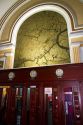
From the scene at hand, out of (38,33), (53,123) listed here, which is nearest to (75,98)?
(53,123)

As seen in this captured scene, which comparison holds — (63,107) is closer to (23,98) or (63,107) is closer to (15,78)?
(23,98)

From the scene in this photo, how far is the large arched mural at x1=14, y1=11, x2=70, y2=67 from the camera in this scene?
6020 millimetres

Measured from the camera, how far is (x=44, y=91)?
496cm

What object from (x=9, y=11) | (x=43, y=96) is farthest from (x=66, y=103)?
(x=9, y=11)

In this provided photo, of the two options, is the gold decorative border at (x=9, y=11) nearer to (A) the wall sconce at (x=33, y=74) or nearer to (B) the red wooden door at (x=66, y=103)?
(A) the wall sconce at (x=33, y=74)

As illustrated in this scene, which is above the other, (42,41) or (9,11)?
(9,11)

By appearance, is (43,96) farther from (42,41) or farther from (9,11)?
(9,11)

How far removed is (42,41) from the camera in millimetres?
6500

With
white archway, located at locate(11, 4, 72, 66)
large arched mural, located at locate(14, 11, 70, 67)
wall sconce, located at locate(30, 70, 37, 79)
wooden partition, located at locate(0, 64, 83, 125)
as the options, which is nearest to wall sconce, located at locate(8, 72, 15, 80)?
wooden partition, located at locate(0, 64, 83, 125)

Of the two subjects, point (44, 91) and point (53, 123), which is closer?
point (53, 123)

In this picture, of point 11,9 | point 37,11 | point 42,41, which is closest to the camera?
point 42,41

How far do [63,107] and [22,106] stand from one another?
5.02ft

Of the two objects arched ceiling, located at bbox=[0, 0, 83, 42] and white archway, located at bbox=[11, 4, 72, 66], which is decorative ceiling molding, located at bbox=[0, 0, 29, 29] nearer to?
arched ceiling, located at bbox=[0, 0, 83, 42]

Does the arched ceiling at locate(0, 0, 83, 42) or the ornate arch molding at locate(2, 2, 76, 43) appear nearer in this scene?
the ornate arch molding at locate(2, 2, 76, 43)
